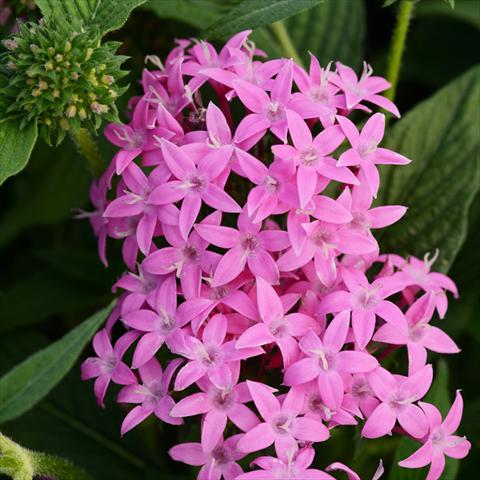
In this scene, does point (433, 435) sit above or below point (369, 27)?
below

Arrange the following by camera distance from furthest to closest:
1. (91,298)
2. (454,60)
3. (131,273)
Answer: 1. (454,60)
2. (91,298)
3. (131,273)

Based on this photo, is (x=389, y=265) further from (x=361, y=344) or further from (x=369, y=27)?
(x=369, y=27)

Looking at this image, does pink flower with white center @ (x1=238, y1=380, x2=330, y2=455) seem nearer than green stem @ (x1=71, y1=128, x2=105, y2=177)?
Yes

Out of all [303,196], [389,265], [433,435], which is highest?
[303,196]

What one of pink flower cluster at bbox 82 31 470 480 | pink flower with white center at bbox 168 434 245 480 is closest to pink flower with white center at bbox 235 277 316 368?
pink flower cluster at bbox 82 31 470 480

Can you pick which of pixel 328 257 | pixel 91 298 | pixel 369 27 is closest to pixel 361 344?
pixel 328 257

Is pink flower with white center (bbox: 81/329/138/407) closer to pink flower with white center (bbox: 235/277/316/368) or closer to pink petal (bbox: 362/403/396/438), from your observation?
pink flower with white center (bbox: 235/277/316/368)

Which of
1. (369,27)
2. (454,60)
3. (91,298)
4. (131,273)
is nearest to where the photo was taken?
(131,273)

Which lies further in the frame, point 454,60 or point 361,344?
point 454,60
